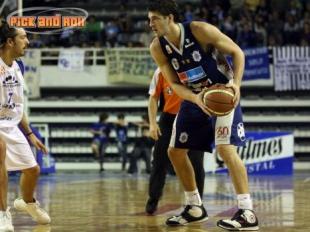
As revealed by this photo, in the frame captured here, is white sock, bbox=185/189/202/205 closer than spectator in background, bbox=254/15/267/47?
Yes

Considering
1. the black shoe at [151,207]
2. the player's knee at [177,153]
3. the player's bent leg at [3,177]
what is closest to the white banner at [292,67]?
the black shoe at [151,207]

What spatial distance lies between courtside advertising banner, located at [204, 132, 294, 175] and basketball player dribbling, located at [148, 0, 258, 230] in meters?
12.8

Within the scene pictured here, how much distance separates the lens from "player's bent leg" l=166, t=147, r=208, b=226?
28.0 feet

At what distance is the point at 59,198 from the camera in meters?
12.8

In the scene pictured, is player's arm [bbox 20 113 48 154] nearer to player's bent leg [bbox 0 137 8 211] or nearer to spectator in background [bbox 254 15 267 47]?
player's bent leg [bbox 0 137 8 211]

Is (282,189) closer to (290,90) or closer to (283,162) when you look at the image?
(283,162)

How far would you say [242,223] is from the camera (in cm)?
772

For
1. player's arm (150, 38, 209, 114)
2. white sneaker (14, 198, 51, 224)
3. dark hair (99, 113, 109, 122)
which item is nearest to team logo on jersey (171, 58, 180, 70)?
player's arm (150, 38, 209, 114)

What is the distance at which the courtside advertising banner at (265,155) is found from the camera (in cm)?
2123

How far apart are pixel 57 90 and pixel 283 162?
26.5 feet

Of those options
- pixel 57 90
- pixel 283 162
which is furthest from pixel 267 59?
pixel 57 90

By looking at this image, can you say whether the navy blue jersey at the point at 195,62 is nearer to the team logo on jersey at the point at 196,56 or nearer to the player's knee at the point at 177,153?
the team logo on jersey at the point at 196,56

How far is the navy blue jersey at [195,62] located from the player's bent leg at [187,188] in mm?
801

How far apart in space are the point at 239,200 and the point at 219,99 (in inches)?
38.8
